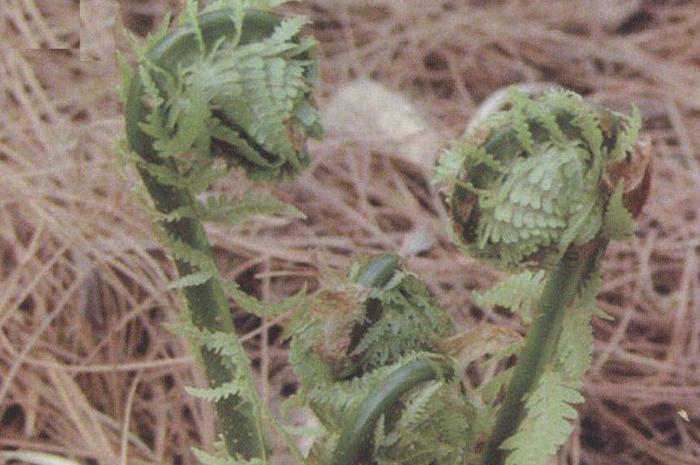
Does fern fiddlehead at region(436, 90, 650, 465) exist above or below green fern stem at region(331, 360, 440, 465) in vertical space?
above

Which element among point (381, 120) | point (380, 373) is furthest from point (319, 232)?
point (380, 373)

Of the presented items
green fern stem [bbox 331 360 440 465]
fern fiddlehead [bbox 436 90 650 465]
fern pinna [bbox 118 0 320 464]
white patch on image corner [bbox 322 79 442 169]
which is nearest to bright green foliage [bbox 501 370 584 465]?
fern fiddlehead [bbox 436 90 650 465]

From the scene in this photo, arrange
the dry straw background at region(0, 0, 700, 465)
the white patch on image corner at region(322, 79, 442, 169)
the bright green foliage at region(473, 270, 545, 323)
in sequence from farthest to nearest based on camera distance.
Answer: the white patch on image corner at region(322, 79, 442, 169) < the dry straw background at region(0, 0, 700, 465) < the bright green foliage at region(473, 270, 545, 323)

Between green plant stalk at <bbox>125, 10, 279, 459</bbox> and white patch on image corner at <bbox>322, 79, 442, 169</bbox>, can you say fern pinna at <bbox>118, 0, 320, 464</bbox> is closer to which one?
green plant stalk at <bbox>125, 10, 279, 459</bbox>

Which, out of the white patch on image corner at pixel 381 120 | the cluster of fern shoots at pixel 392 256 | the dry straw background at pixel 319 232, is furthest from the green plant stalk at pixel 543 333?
the white patch on image corner at pixel 381 120

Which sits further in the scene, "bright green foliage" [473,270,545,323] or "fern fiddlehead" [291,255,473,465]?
"bright green foliage" [473,270,545,323]

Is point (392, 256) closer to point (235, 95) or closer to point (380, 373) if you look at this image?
point (380, 373)

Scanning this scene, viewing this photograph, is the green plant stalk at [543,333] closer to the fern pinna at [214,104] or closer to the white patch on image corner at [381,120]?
the fern pinna at [214,104]
